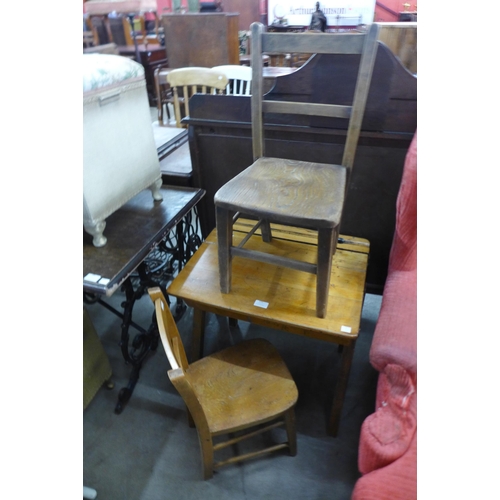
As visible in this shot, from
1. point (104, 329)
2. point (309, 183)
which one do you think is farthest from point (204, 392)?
point (104, 329)

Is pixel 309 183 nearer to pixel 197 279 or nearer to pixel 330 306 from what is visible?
pixel 330 306

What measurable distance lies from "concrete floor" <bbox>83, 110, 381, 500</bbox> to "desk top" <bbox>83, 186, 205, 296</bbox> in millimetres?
642

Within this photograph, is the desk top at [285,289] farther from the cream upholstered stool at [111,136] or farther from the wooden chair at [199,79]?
the wooden chair at [199,79]

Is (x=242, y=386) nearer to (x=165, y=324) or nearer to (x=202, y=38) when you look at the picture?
(x=165, y=324)

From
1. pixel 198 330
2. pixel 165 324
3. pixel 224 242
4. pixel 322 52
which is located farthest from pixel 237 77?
pixel 165 324

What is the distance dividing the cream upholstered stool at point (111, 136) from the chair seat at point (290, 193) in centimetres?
40

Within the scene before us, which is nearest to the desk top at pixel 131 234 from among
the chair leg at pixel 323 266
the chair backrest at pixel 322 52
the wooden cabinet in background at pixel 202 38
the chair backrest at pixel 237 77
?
the chair backrest at pixel 322 52

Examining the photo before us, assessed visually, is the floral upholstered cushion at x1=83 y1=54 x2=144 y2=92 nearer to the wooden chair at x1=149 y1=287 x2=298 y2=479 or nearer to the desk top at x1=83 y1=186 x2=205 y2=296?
the desk top at x1=83 y1=186 x2=205 y2=296

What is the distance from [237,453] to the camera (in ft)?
4.26

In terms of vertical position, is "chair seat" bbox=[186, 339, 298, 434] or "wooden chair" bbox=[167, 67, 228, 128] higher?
"wooden chair" bbox=[167, 67, 228, 128]

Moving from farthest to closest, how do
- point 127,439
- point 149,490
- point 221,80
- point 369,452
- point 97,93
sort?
point 221,80
point 127,439
point 149,490
point 97,93
point 369,452

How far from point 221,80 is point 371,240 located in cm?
127

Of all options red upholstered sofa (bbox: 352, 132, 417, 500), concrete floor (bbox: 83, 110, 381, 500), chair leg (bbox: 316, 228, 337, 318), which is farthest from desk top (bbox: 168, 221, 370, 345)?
concrete floor (bbox: 83, 110, 381, 500)

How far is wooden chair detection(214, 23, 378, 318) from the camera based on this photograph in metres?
0.96
